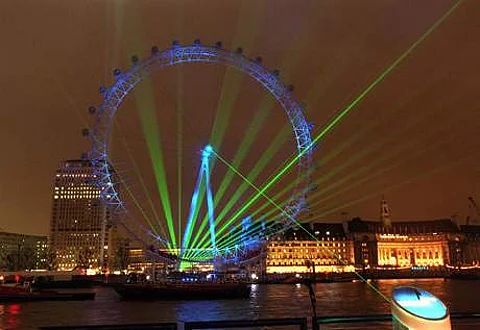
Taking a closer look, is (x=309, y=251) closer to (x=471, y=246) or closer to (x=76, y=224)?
(x=471, y=246)

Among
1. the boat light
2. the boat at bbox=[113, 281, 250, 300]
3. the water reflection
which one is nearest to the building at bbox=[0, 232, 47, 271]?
the boat at bbox=[113, 281, 250, 300]

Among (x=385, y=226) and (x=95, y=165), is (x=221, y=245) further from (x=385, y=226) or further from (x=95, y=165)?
(x=385, y=226)

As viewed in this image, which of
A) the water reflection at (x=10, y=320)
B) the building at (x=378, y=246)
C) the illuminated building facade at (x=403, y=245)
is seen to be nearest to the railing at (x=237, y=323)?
the water reflection at (x=10, y=320)

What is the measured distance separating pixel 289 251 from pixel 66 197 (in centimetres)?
7660

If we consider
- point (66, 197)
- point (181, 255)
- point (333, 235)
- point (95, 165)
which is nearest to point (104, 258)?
point (66, 197)

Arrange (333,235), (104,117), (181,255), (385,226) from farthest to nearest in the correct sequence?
(385,226), (333,235), (181,255), (104,117)

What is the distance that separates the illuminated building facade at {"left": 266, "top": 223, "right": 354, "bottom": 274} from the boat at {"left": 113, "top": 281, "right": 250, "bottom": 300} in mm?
A: 89518

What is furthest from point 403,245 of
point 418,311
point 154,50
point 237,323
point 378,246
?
point 418,311

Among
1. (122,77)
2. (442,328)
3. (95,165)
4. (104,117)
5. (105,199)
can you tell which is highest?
(122,77)

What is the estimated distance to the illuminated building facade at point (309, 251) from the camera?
15438cm

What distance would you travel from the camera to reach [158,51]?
43.4 meters

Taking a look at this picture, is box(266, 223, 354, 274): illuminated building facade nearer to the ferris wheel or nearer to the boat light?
the ferris wheel

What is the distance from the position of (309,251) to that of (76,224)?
253 feet

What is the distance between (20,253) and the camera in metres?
148
